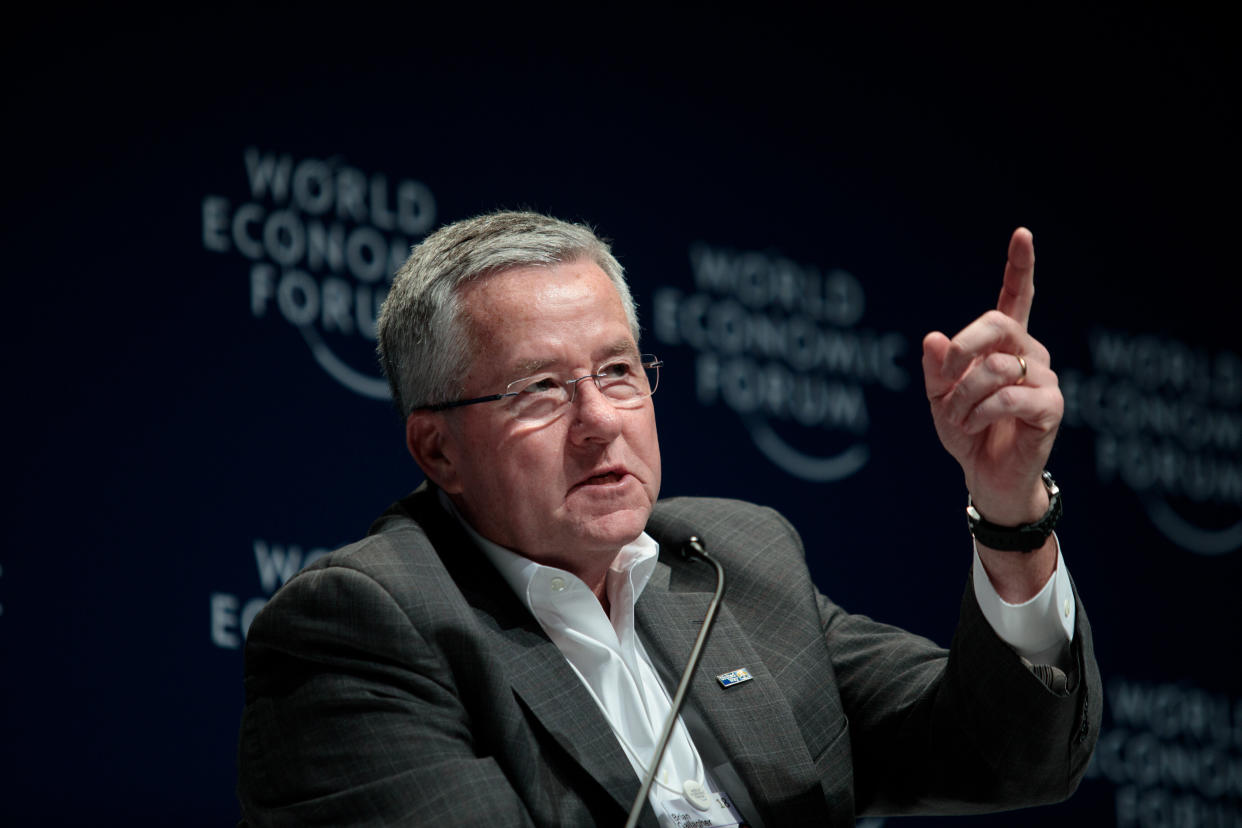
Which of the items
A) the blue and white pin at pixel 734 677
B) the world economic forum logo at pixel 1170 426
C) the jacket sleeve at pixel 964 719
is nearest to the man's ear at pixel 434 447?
the blue and white pin at pixel 734 677

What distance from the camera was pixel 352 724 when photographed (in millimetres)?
1791

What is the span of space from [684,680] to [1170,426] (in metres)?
3.54

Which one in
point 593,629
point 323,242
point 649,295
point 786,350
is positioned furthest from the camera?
point 786,350

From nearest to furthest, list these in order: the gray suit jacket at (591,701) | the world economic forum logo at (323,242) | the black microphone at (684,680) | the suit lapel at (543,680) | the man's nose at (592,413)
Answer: the black microphone at (684,680) < the gray suit jacket at (591,701) < the suit lapel at (543,680) < the man's nose at (592,413) < the world economic forum logo at (323,242)

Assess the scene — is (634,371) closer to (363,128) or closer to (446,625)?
(446,625)

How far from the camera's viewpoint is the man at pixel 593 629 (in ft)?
6.00

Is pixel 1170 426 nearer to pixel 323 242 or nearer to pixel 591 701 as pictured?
pixel 323 242

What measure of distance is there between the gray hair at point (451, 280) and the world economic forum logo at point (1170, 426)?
9.28 feet

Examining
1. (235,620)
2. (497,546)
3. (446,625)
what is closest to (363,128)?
(235,620)

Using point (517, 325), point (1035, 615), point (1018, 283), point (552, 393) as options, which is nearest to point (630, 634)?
point (552, 393)

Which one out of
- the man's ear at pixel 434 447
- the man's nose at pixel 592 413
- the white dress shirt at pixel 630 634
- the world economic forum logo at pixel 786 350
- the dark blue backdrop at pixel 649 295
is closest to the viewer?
the white dress shirt at pixel 630 634

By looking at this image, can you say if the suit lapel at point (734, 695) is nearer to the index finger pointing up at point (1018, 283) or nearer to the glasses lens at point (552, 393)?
the glasses lens at point (552, 393)

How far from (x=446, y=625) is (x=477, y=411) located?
405 millimetres

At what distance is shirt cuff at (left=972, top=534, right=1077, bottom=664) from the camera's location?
6.51 ft
